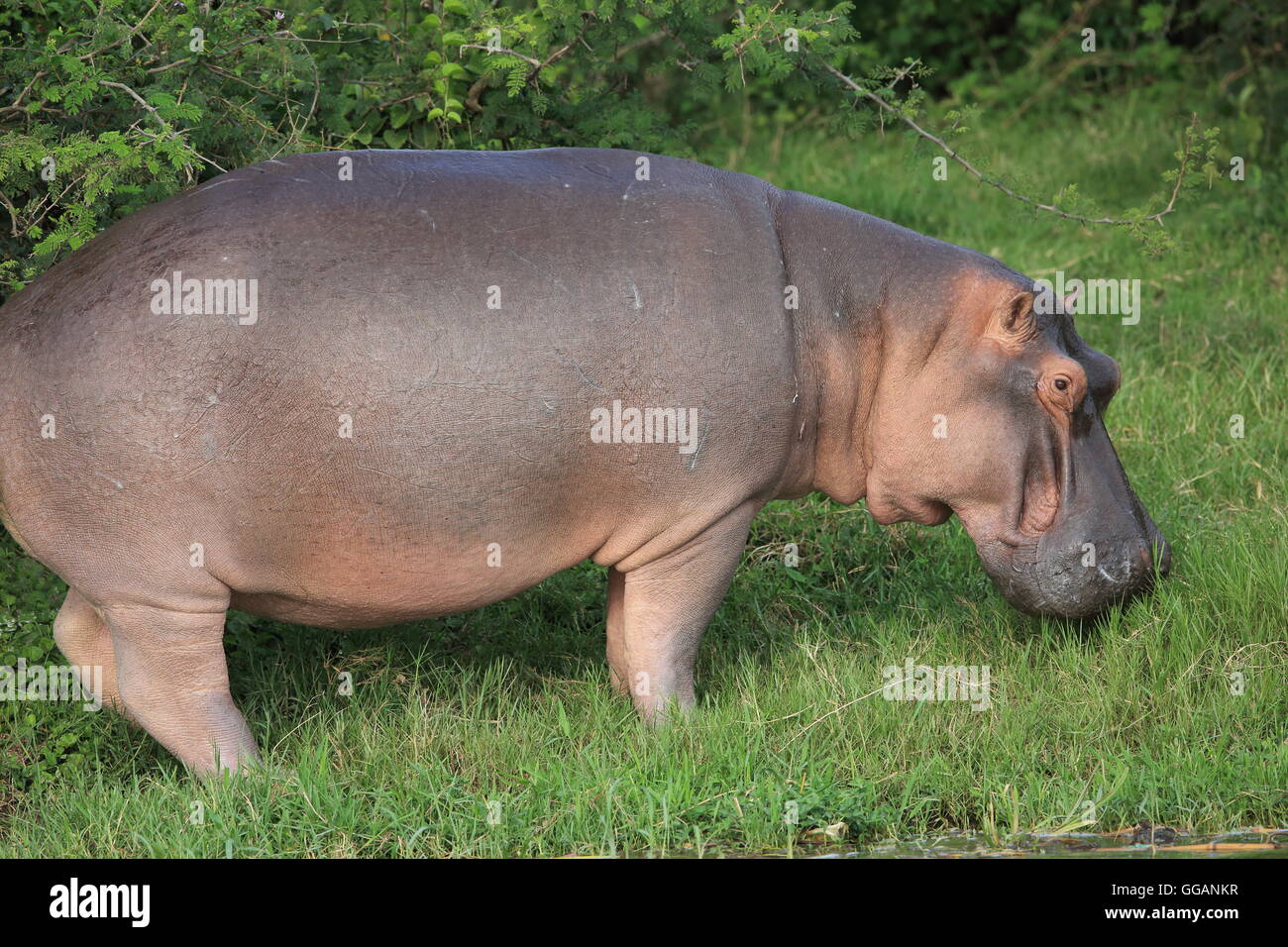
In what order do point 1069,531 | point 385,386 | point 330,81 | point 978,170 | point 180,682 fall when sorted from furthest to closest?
1. point 330,81
2. point 978,170
3. point 1069,531
4. point 180,682
5. point 385,386

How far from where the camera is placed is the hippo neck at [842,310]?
4.95 m

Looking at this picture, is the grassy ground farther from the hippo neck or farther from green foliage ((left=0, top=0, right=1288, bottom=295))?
green foliage ((left=0, top=0, right=1288, bottom=295))

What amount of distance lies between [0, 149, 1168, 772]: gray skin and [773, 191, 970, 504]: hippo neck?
0.03 ft

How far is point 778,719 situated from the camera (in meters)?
4.97

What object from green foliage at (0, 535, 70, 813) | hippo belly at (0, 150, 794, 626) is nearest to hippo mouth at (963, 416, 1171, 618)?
hippo belly at (0, 150, 794, 626)

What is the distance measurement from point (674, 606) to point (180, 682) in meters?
1.47

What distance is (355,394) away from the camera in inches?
170

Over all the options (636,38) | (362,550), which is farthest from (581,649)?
(636,38)

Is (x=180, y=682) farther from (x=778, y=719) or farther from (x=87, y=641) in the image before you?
(x=778, y=719)

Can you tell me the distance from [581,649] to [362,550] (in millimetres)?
1644

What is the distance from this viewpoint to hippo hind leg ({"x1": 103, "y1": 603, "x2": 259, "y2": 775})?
4.44 metres

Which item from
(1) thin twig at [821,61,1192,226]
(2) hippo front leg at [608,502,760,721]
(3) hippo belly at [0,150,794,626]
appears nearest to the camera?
(3) hippo belly at [0,150,794,626]

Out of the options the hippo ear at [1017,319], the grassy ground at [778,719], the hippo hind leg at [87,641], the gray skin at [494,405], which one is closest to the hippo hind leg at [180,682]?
the gray skin at [494,405]

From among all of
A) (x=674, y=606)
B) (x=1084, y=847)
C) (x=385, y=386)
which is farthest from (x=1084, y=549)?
(x=385, y=386)
